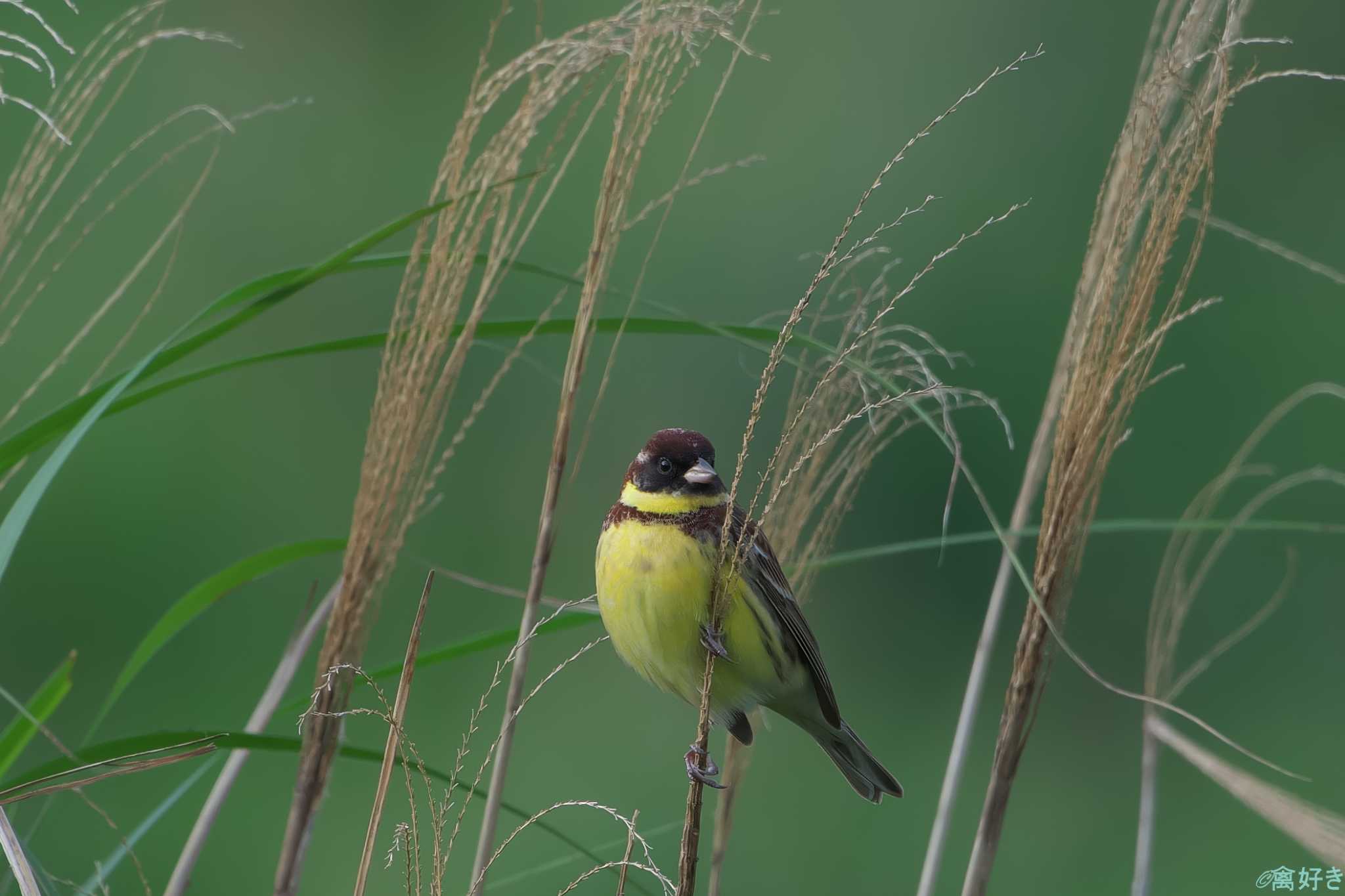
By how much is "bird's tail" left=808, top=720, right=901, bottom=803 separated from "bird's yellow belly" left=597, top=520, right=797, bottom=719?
0.24 m

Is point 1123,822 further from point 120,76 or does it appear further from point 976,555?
point 120,76

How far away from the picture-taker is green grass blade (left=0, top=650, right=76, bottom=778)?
1987mm

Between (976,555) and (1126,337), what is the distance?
7.47 metres

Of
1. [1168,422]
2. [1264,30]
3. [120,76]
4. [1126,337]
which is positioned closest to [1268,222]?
[1264,30]

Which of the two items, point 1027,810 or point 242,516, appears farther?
point 242,516

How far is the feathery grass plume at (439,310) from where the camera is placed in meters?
2.04

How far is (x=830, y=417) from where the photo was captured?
2344 mm

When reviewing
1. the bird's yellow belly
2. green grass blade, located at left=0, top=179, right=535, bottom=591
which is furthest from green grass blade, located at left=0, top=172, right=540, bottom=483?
the bird's yellow belly

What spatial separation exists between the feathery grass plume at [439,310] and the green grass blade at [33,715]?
0.37 m

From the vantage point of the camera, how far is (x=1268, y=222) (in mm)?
9680

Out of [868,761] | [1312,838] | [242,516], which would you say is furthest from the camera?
[242,516]

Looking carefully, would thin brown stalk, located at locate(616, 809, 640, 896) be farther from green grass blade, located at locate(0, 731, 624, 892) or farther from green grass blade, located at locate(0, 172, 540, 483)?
green grass blade, located at locate(0, 172, 540, 483)

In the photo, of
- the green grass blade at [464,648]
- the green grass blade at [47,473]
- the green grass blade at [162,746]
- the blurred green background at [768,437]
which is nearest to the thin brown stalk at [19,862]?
the green grass blade at [162,746]

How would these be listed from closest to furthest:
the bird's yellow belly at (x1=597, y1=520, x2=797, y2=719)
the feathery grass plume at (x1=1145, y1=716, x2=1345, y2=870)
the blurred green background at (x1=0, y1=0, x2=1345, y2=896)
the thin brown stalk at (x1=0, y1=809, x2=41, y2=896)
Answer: the feathery grass plume at (x1=1145, y1=716, x2=1345, y2=870)
the thin brown stalk at (x1=0, y1=809, x2=41, y2=896)
the bird's yellow belly at (x1=597, y1=520, x2=797, y2=719)
the blurred green background at (x1=0, y1=0, x2=1345, y2=896)
